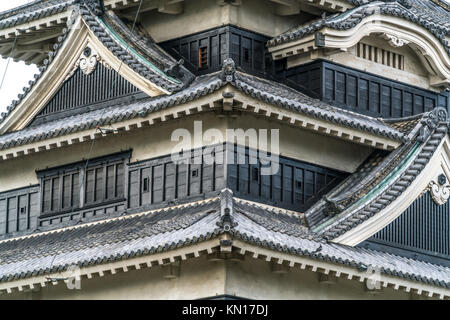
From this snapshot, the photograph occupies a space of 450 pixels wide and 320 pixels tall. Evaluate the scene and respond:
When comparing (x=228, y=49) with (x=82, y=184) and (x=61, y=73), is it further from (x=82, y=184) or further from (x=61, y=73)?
(x=82, y=184)

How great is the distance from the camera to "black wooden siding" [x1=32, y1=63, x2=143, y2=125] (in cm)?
3744

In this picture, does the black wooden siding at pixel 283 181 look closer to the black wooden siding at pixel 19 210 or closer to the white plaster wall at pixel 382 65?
the white plaster wall at pixel 382 65

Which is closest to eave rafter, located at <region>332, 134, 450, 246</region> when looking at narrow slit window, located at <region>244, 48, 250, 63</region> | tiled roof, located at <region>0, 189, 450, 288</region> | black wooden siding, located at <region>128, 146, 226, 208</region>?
tiled roof, located at <region>0, 189, 450, 288</region>

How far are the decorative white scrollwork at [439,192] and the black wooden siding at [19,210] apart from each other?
1023 cm

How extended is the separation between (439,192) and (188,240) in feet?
26.3

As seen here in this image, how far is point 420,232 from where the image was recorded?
36031 mm

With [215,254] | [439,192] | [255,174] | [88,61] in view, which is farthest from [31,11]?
[439,192]

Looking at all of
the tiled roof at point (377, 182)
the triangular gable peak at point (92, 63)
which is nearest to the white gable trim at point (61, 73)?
the triangular gable peak at point (92, 63)

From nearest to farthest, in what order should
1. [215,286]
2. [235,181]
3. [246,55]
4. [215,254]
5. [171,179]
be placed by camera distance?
1. [215,254]
2. [215,286]
3. [235,181]
4. [171,179]
5. [246,55]

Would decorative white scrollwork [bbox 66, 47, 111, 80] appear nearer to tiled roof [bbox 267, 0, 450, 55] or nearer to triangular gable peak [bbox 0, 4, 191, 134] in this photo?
triangular gable peak [bbox 0, 4, 191, 134]

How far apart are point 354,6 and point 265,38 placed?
2574mm

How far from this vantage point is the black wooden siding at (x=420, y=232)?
3522cm
